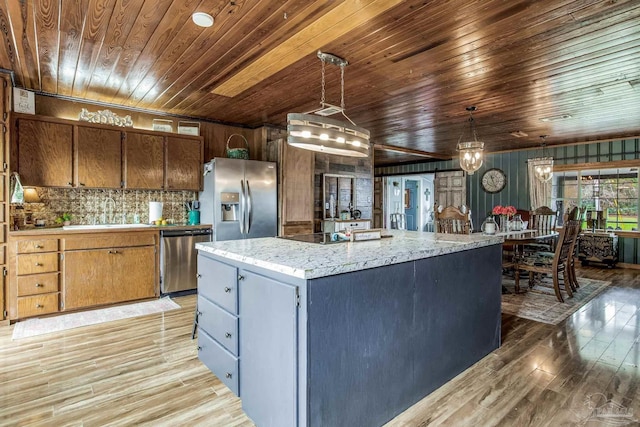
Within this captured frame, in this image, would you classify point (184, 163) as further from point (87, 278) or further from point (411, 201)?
point (411, 201)

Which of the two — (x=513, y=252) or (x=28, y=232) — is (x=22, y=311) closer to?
(x=28, y=232)

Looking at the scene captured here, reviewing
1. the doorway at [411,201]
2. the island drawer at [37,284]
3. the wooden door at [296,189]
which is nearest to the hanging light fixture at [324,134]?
the wooden door at [296,189]

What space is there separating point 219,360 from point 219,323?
0.26 meters

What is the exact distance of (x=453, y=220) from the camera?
436cm

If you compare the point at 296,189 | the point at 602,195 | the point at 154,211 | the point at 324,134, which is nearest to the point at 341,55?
the point at 324,134

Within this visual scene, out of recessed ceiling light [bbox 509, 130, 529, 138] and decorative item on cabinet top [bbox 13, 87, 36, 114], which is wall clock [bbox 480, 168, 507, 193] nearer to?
recessed ceiling light [bbox 509, 130, 529, 138]

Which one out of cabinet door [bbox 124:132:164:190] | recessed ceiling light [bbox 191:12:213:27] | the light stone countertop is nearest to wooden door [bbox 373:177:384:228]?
cabinet door [bbox 124:132:164:190]

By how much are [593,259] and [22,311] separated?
8886 millimetres

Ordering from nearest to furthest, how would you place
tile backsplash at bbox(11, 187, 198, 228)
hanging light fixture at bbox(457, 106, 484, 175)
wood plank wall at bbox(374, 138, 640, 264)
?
1. tile backsplash at bbox(11, 187, 198, 228)
2. hanging light fixture at bbox(457, 106, 484, 175)
3. wood plank wall at bbox(374, 138, 640, 264)

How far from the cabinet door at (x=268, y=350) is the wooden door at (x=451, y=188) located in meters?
7.95

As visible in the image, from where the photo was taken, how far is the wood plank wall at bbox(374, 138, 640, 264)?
637cm

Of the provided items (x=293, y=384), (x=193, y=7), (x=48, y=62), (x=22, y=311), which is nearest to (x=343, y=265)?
(x=293, y=384)

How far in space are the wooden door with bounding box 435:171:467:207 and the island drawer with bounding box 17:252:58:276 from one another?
323 inches

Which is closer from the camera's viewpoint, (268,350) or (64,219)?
(268,350)
